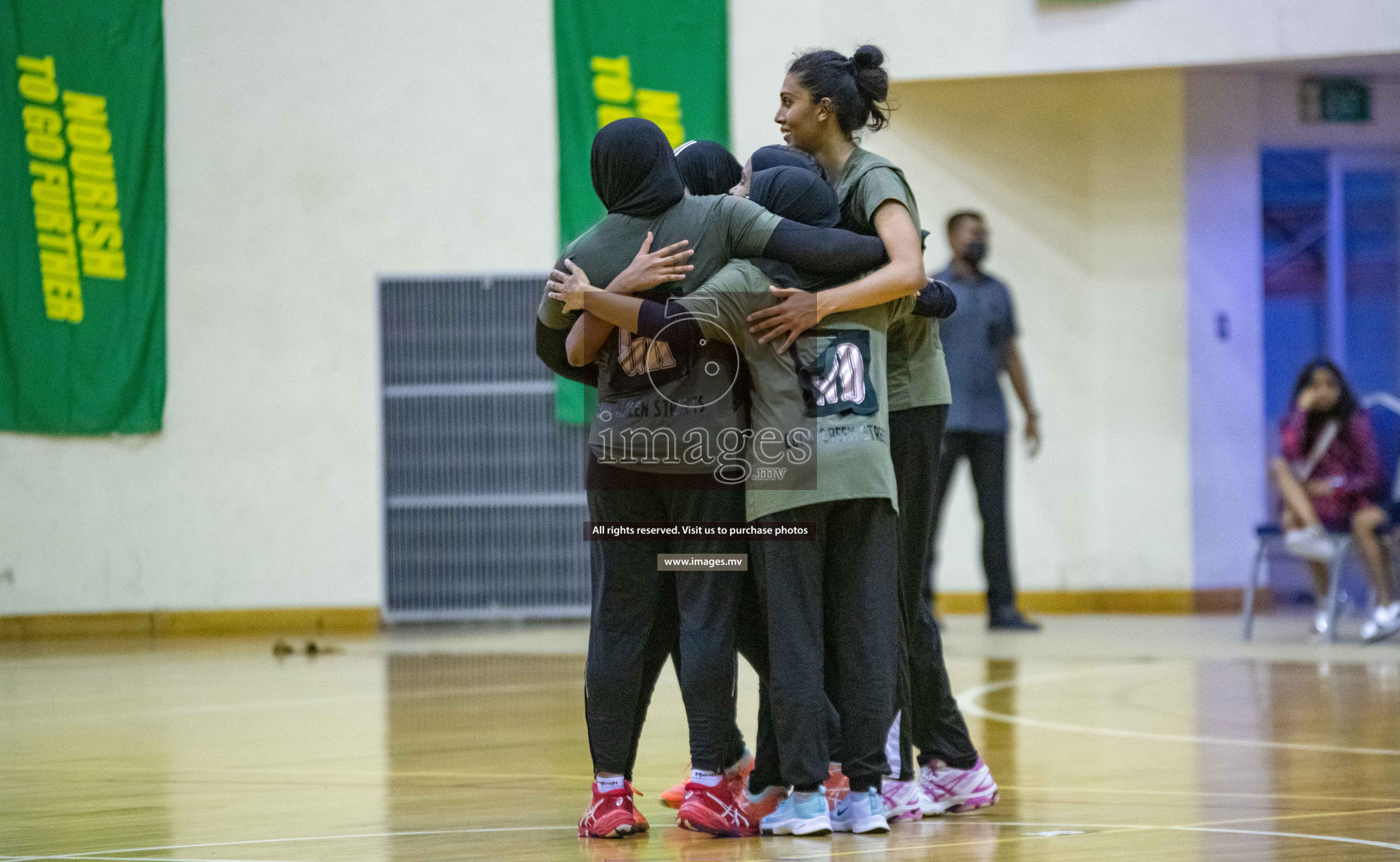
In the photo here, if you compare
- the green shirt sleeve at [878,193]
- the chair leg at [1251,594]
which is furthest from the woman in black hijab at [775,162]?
the chair leg at [1251,594]

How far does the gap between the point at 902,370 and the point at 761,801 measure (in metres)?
0.94

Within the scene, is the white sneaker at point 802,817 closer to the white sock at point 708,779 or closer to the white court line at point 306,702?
the white sock at point 708,779

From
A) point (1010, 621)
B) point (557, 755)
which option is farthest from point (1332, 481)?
point (557, 755)

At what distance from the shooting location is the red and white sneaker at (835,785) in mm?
3049

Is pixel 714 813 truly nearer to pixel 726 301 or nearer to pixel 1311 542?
pixel 726 301

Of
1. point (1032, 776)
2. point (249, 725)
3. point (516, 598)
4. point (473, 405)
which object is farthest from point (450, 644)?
point (1032, 776)

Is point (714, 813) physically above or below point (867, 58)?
below

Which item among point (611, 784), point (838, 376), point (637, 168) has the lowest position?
point (611, 784)

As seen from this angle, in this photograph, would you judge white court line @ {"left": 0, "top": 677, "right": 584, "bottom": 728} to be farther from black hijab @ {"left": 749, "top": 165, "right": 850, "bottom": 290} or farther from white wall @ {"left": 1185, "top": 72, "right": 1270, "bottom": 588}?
white wall @ {"left": 1185, "top": 72, "right": 1270, "bottom": 588}

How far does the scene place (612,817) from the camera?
2.95 m

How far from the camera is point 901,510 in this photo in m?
3.19

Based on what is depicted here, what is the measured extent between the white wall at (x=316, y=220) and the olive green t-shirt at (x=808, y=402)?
5507 mm

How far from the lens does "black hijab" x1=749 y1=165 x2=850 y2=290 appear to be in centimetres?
298

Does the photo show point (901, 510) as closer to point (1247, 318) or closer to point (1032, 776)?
point (1032, 776)
